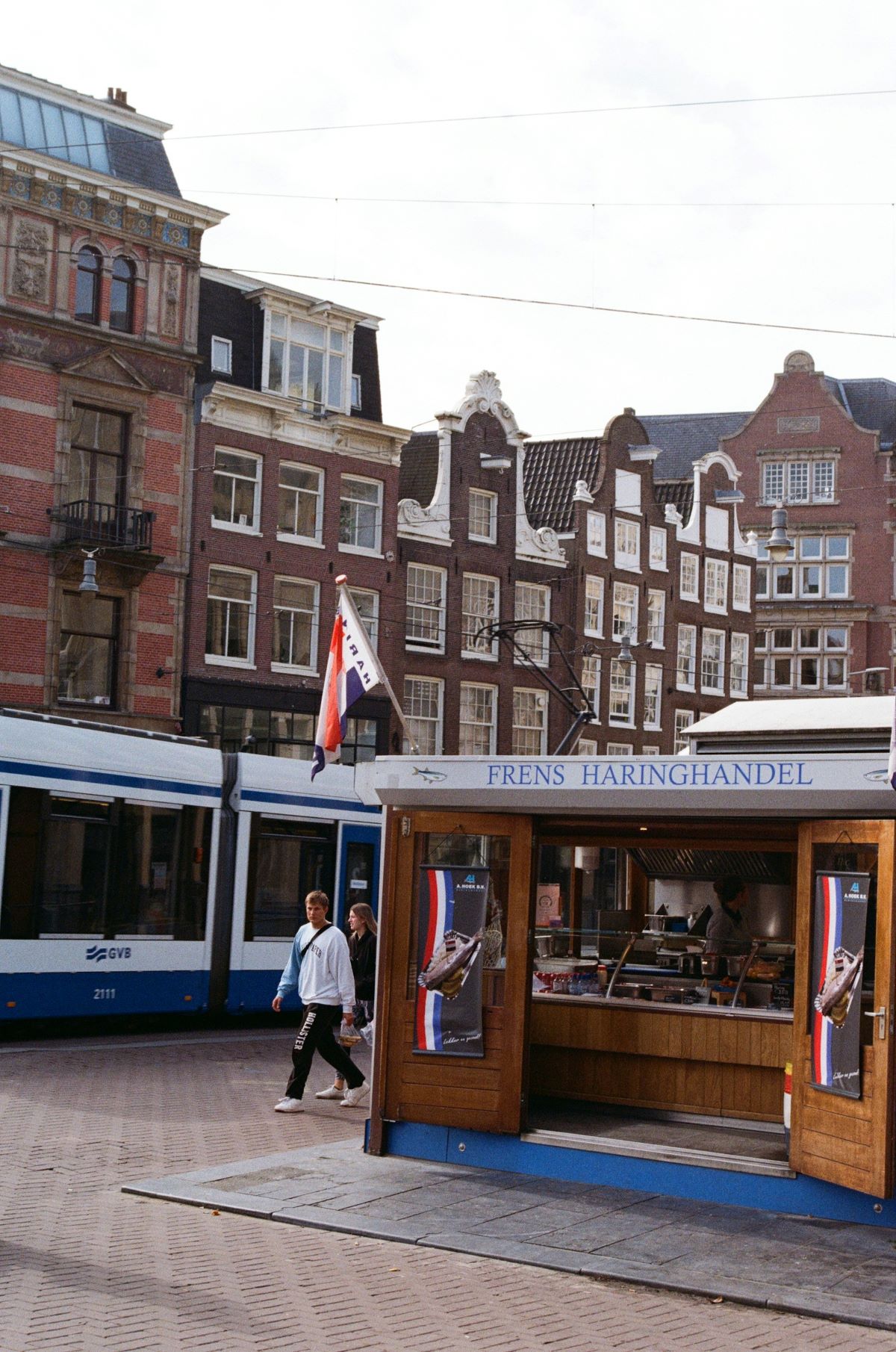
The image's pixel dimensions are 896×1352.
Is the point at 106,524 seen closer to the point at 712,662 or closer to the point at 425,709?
the point at 425,709

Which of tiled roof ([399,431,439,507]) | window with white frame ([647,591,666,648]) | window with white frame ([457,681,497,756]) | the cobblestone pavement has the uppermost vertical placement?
tiled roof ([399,431,439,507])

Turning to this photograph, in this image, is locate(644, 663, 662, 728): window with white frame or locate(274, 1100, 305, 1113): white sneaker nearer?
locate(274, 1100, 305, 1113): white sneaker

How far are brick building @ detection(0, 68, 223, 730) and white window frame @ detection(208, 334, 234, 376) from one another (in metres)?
1.09

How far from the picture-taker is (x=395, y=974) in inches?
437

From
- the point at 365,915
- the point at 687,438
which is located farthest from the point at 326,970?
the point at 687,438

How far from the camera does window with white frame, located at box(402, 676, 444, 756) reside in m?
40.0

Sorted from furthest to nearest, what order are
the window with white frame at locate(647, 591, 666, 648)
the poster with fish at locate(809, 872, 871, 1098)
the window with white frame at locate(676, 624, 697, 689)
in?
the window with white frame at locate(676, 624, 697, 689) < the window with white frame at locate(647, 591, 666, 648) < the poster with fish at locate(809, 872, 871, 1098)

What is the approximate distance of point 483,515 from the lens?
1690 inches

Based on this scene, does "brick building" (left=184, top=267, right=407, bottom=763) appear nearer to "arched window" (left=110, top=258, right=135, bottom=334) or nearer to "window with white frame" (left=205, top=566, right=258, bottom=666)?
"window with white frame" (left=205, top=566, right=258, bottom=666)

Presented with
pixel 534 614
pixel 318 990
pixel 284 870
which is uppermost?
pixel 534 614

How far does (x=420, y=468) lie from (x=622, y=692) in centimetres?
922

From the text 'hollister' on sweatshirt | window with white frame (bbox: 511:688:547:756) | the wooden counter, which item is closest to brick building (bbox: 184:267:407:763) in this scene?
window with white frame (bbox: 511:688:547:756)

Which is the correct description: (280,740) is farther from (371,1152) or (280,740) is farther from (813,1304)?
(813,1304)

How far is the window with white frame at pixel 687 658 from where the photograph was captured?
50094 millimetres
